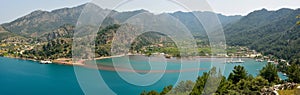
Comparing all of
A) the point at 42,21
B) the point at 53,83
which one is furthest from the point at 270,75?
the point at 42,21

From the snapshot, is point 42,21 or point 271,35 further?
Result: point 42,21

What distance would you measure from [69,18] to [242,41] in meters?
53.4

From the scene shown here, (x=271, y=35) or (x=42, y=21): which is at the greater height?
(x=42, y=21)

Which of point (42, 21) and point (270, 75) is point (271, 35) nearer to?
point (270, 75)

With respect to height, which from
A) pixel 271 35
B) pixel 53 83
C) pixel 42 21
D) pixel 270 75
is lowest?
pixel 53 83

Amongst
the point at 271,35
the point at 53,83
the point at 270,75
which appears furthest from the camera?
the point at 271,35

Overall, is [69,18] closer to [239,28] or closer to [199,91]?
[239,28]

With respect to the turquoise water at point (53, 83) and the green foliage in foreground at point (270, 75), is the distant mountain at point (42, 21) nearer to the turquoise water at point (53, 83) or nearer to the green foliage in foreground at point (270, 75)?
the turquoise water at point (53, 83)

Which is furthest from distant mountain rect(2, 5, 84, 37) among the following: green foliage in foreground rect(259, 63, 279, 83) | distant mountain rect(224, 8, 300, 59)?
green foliage in foreground rect(259, 63, 279, 83)

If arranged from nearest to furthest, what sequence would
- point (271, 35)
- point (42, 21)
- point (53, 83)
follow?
point (53, 83)
point (271, 35)
point (42, 21)

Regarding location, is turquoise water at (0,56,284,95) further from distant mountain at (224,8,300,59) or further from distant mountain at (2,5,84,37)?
distant mountain at (2,5,84,37)

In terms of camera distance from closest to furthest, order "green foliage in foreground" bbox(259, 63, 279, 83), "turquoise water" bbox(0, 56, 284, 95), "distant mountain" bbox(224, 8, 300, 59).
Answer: "green foliage in foreground" bbox(259, 63, 279, 83) → "turquoise water" bbox(0, 56, 284, 95) → "distant mountain" bbox(224, 8, 300, 59)

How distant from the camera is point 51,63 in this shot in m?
31.1

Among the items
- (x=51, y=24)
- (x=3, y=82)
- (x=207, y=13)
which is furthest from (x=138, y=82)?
(x=51, y=24)
